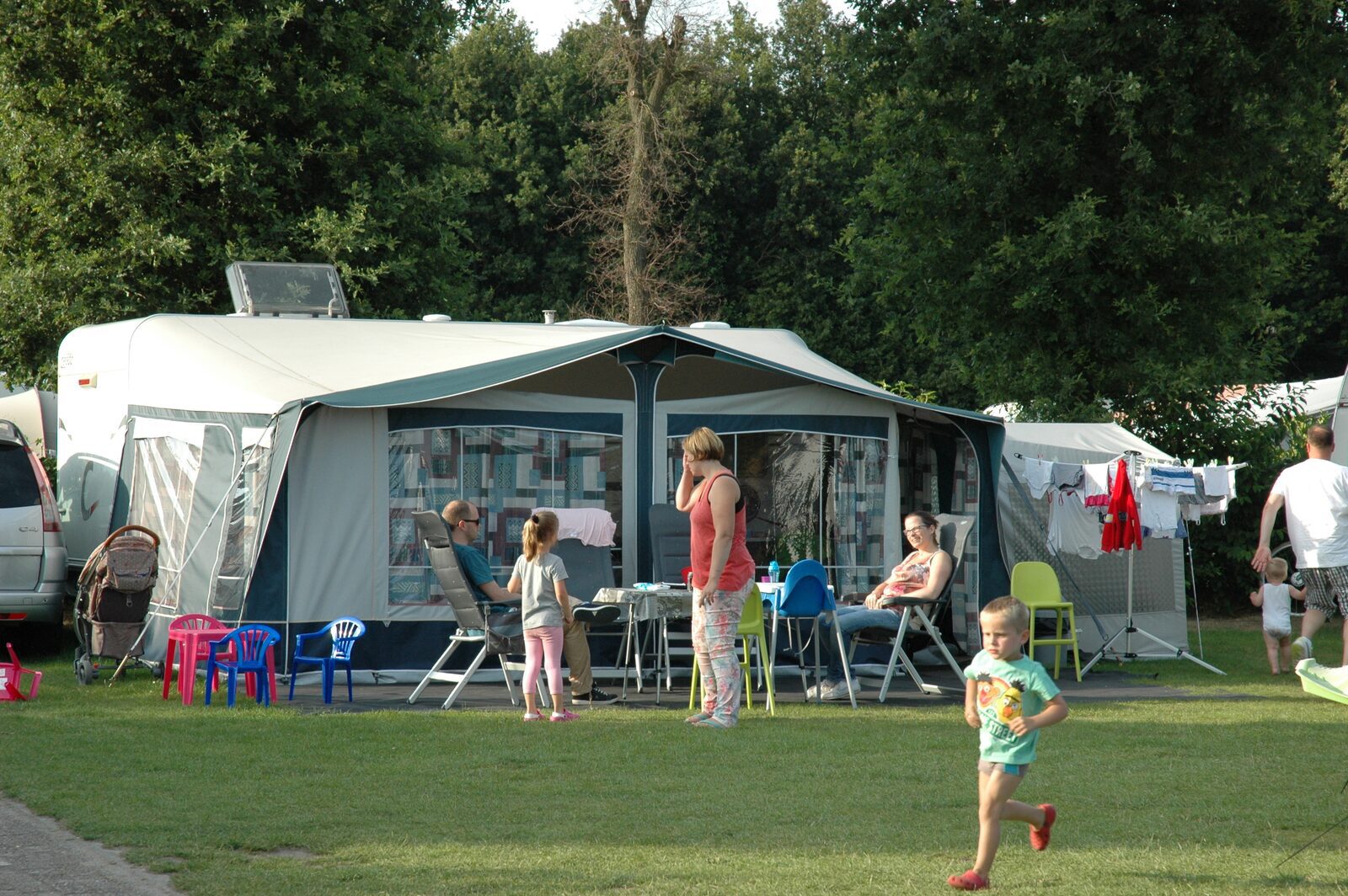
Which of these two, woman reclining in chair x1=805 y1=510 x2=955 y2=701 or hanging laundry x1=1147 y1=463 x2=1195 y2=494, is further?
hanging laundry x1=1147 y1=463 x2=1195 y2=494

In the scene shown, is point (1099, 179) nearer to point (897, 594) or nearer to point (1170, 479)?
point (1170, 479)

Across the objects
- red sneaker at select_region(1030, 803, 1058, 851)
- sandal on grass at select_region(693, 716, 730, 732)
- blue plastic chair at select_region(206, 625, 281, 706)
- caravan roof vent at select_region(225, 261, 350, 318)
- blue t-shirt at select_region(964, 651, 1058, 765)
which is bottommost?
sandal on grass at select_region(693, 716, 730, 732)

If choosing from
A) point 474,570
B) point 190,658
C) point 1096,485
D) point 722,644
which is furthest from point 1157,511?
point 190,658

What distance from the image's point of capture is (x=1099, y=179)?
1717 cm

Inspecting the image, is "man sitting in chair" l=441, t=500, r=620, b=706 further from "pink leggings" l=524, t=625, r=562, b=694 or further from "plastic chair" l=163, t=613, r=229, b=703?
"plastic chair" l=163, t=613, r=229, b=703

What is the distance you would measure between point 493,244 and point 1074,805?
953 inches

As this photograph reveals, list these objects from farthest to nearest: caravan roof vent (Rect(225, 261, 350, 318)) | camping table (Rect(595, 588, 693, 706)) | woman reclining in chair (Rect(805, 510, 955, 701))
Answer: caravan roof vent (Rect(225, 261, 350, 318)) < woman reclining in chair (Rect(805, 510, 955, 701)) < camping table (Rect(595, 588, 693, 706))

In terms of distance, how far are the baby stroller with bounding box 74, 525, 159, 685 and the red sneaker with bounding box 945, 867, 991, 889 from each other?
21.4 feet

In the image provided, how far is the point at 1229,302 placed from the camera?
17219 mm

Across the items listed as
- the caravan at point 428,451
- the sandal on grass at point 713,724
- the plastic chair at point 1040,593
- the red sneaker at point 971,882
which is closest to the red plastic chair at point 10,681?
→ the caravan at point 428,451

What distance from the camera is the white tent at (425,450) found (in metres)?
9.58

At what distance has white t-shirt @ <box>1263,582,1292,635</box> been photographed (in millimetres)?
10383

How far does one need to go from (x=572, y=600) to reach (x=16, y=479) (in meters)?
4.44

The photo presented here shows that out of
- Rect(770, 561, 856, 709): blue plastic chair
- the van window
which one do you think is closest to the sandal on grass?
Rect(770, 561, 856, 709): blue plastic chair
